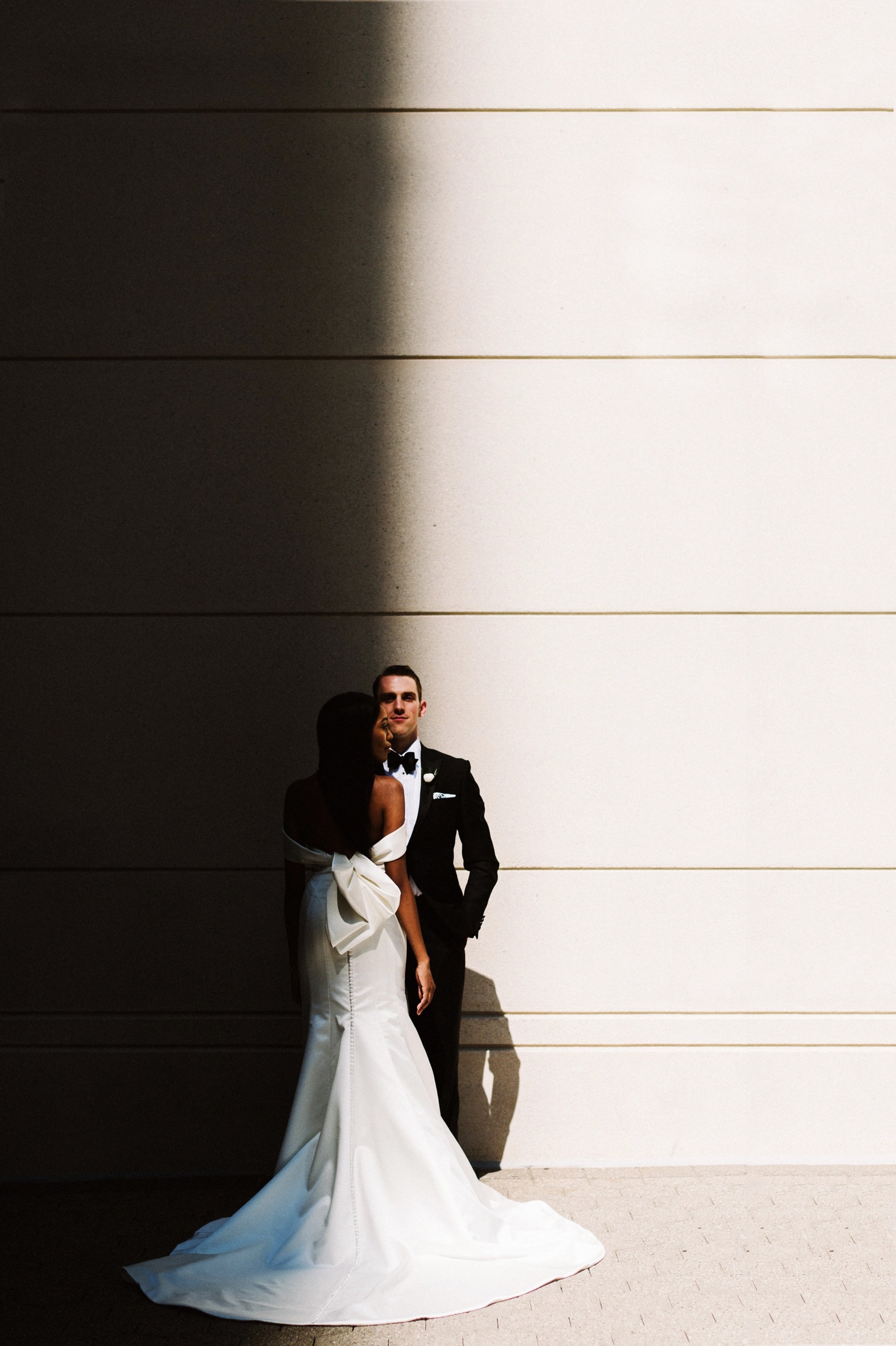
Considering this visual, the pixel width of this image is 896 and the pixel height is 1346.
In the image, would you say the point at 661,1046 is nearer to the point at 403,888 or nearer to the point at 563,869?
the point at 563,869

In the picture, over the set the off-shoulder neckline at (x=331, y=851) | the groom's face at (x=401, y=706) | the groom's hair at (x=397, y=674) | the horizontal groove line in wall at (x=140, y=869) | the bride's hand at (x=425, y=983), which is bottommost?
the bride's hand at (x=425, y=983)

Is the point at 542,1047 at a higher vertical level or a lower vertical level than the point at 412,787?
lower

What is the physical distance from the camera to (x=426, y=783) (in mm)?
4609

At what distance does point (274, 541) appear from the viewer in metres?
5.08

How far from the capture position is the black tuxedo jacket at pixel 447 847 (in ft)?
15.1

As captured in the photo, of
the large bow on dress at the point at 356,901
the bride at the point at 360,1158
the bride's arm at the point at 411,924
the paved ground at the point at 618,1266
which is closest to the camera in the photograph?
the paved ground at the point at 618,1266

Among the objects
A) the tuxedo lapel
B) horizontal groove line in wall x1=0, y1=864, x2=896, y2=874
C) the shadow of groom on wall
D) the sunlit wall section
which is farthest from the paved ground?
the tuxedo lapel

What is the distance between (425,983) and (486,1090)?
123 centimetres

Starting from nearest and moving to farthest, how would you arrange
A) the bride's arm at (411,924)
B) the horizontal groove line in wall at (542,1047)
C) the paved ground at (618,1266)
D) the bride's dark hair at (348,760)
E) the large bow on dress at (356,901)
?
the paved ground at (618,1266)
the bride's dark hair at (348,760)
the large bow on dress at (356,901)
the bride's arm at (411,924)
the horizontal groove line in wall at (542,1047)

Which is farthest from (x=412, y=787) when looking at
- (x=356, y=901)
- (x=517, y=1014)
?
(x=517, y=1014)

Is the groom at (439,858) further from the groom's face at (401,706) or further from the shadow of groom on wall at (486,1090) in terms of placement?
the shadow of groom on wall at (486,1090)

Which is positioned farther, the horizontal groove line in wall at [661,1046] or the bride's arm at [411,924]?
the horizontal groove line in wall at [661,1046]

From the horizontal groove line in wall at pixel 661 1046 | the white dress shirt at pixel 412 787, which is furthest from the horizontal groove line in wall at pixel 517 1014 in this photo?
the white dress shirt at pixel 412 787

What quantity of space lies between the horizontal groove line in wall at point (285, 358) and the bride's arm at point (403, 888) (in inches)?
83.4
